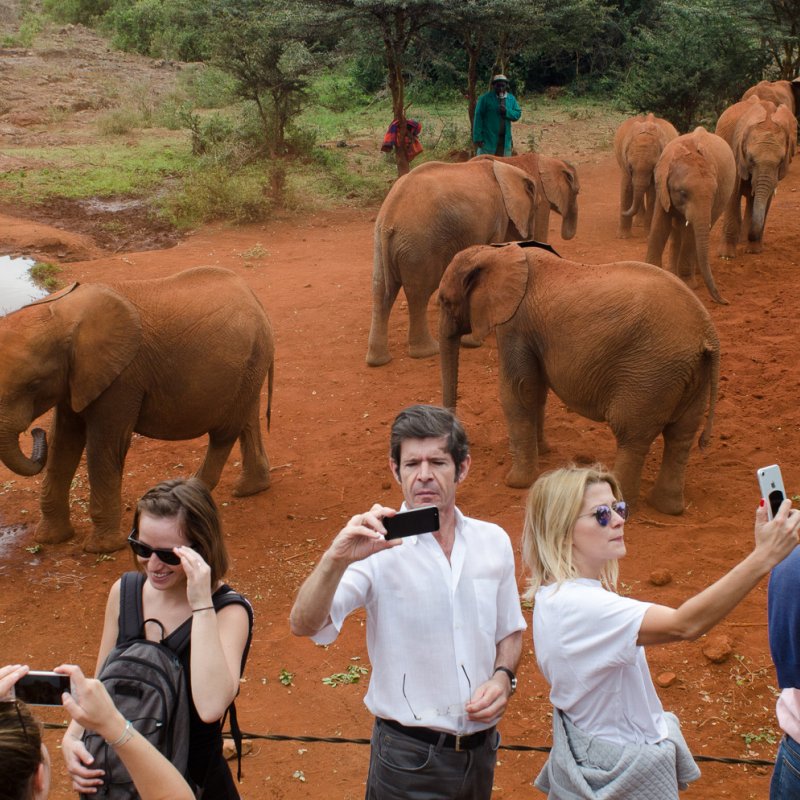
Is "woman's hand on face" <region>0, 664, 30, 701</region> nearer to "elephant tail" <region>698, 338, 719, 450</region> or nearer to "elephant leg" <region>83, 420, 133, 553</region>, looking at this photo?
"elephant leg" <region>83, 420, 133, 553</region>

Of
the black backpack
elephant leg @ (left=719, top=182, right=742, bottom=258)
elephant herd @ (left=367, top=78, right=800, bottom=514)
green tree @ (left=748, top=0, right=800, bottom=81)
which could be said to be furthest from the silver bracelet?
green tree @ (left=748, top=0, right=800, bottom=81)

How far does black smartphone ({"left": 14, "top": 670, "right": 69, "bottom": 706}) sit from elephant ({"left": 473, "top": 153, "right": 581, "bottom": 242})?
926 cm

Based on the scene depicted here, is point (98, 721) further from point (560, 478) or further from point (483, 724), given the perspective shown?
point (560, 478)

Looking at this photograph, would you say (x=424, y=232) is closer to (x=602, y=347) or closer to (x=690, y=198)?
(x=690, y=198)

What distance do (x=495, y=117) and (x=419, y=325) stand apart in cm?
557

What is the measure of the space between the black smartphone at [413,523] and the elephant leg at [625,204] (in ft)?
38.9

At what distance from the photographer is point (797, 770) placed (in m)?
2.93

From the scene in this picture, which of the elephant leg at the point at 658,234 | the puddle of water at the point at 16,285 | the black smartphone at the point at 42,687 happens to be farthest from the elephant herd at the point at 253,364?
the puddle of water at the point at 16,285

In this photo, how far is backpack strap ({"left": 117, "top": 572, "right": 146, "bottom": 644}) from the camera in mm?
2986

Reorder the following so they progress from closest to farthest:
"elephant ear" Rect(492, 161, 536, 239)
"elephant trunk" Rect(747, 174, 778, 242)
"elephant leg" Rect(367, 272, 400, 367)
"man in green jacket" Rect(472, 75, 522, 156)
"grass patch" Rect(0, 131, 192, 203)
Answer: "elephant leg" Rect(367, 272, 400, 367), "elephant ear" Rect(492, 161, 536, 239), "elephant trunk" Rect(747, 174, 778, 242), "man in green jacket" Rect(472, 75, 522, 156), "grass patch" Rect(0, 131, 192, 203)

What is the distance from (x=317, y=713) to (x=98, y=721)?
9.22 feet

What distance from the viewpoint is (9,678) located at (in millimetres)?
2439

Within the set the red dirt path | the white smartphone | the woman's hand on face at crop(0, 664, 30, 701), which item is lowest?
the red dirt path

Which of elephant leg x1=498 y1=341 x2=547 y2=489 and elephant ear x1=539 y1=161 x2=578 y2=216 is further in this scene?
elephant ear x1=539 y1=161 x2=578 y2=216
